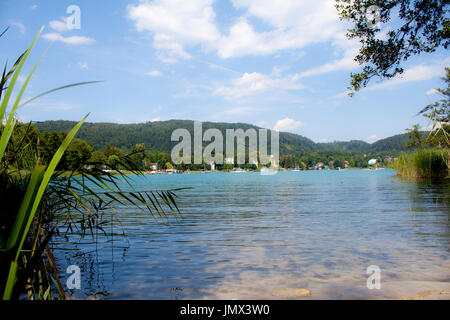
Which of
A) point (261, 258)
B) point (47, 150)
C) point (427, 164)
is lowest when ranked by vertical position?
point (261, 258)

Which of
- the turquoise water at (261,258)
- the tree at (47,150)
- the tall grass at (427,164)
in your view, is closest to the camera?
the tree at (47,150)

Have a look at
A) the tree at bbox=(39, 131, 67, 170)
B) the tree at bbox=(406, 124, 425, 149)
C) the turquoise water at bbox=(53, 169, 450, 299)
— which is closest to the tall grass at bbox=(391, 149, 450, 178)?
the tree at bbox=(406, 124, 425, 149)

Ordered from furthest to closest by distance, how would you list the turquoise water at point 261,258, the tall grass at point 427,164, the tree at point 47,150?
the tall grass at point 427,164, the turquoise water at point 261,258, the tree at point 47,150

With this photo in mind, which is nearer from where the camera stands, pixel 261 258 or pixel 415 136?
pixel 261 258

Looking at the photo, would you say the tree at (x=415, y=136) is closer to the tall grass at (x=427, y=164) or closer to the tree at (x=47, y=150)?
the tall grass at (x=427, y=164)

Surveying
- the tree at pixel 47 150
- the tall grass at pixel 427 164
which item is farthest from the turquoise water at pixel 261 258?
the tall grass at pixel 427 164

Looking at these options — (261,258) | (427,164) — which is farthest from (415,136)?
(261,258)

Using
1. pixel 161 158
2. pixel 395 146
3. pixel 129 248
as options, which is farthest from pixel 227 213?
pixel 395 146

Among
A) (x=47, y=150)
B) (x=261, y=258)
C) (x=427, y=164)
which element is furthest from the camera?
(x=427, y=164)

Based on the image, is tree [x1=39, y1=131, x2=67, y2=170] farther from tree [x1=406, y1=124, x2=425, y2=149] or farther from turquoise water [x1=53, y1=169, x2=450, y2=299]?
tree [x1=406, y1=124, x2=425, y2=149]

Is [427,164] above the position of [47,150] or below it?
above

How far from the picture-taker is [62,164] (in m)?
4.89

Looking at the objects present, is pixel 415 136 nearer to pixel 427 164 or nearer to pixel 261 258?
pixel 427 164
